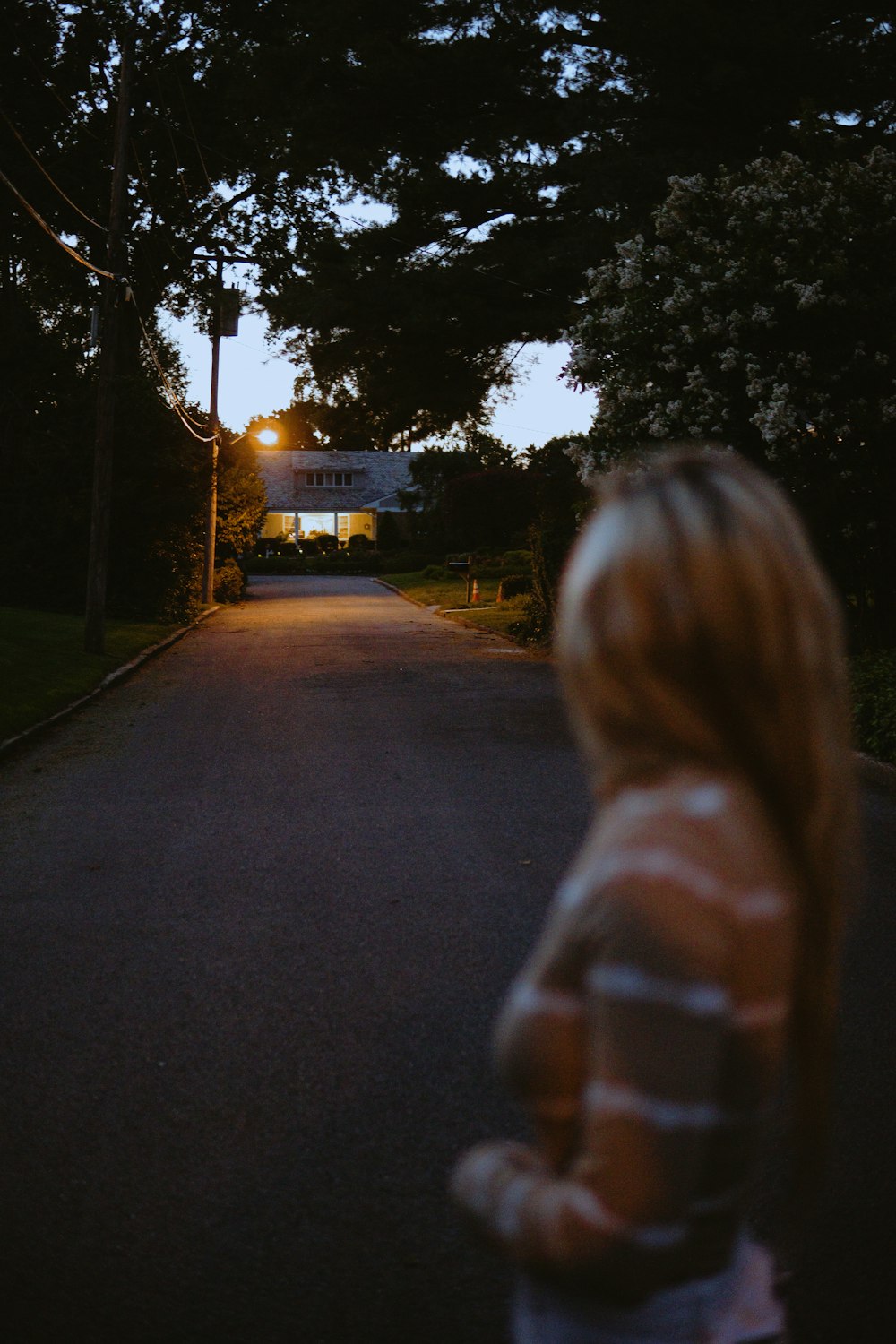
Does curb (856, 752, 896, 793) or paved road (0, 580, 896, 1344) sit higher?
curb (856, 752, 896, 793)

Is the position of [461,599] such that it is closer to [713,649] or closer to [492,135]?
[492,135]

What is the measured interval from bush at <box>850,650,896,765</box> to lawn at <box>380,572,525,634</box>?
16.0 metres

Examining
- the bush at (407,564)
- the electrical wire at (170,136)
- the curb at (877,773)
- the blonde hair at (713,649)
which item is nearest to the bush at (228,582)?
the electrical wire at (170,136)

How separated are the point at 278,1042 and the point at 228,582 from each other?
38.5m

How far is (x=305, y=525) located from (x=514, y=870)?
3745 inches

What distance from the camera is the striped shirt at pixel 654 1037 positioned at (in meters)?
1.23

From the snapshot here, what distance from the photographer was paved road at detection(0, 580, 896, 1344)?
3523mm

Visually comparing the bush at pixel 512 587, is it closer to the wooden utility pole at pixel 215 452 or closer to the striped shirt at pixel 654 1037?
the wooden utility pole at pixel 215 452

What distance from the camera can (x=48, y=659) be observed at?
20.9 meters

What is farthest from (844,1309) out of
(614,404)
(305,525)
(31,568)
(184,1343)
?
(305,525)

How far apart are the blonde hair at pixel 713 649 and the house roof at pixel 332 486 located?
99.1m

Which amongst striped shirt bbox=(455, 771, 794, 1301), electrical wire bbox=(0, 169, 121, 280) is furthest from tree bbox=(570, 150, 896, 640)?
striped shirt bbox=(455, 771, 794, 1301)

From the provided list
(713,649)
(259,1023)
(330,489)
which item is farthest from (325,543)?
(713,649)

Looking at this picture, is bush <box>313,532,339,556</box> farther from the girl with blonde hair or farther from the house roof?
the girl with blonde hair
